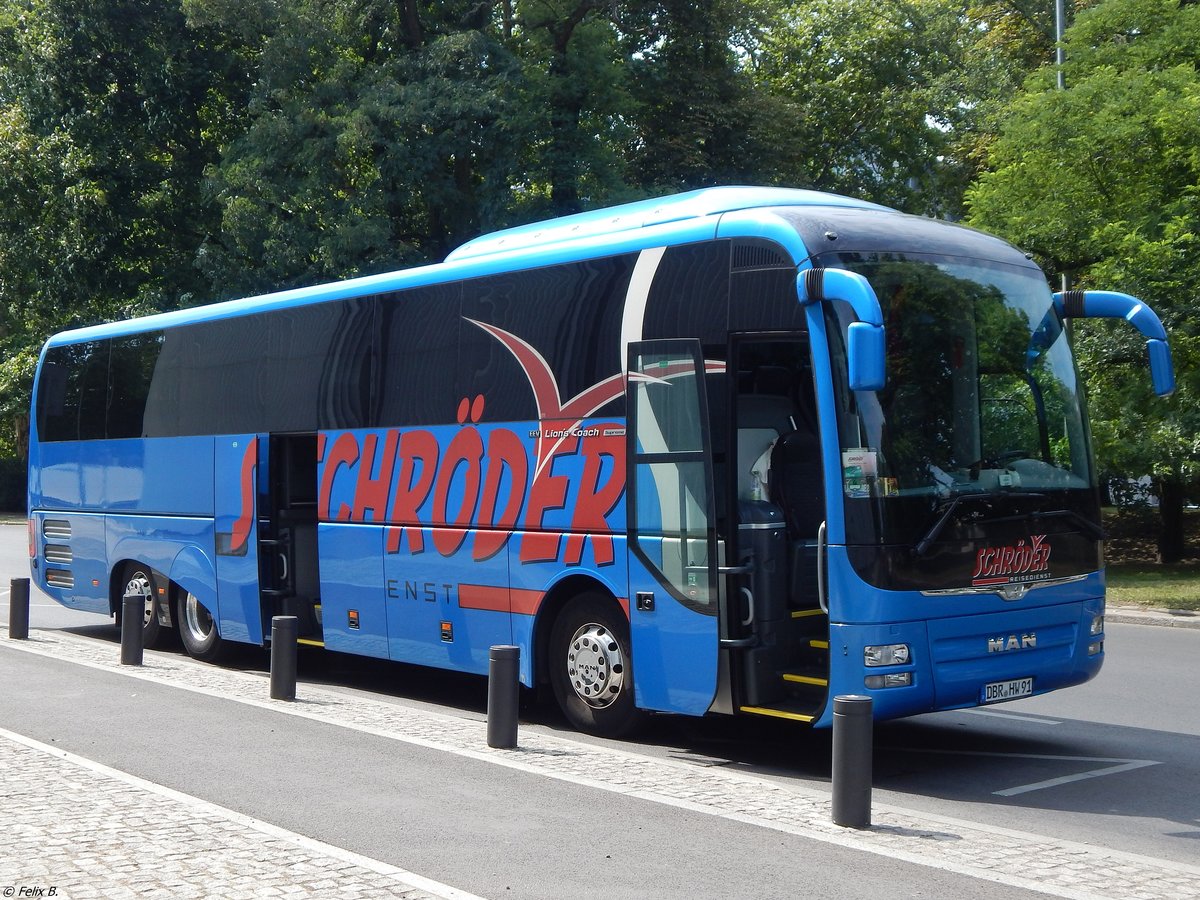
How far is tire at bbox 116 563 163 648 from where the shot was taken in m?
15.7

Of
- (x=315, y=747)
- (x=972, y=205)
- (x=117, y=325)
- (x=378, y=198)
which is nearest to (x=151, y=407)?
(x=117, y=325)

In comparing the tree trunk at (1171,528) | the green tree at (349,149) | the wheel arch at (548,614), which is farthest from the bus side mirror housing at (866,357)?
the tree trunk at (1171,528)

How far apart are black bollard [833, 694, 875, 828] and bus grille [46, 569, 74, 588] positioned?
489 inches

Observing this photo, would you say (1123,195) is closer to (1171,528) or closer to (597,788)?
(1171,528)

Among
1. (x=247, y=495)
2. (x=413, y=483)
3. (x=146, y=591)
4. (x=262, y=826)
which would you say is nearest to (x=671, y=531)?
(x=413, y=483)

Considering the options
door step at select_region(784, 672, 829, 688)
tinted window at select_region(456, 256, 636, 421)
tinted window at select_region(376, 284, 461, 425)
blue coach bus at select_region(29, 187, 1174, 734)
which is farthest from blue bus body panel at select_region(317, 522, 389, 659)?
door step at select_region(784, 672, 829, 688)

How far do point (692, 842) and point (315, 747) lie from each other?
352cm

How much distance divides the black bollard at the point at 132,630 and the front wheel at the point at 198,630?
0.96m

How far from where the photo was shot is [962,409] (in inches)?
342

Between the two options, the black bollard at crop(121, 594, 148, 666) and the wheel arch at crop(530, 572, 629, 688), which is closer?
the wheel arch at crop(530, 572, 629, 688)

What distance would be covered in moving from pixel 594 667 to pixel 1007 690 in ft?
9.58

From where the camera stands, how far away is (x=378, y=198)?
2667 cm

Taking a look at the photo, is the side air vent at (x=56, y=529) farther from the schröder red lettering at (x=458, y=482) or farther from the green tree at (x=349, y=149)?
the green tree at (x=349, y=149)

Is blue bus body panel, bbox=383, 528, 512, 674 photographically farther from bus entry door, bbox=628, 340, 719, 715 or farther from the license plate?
the license plate
